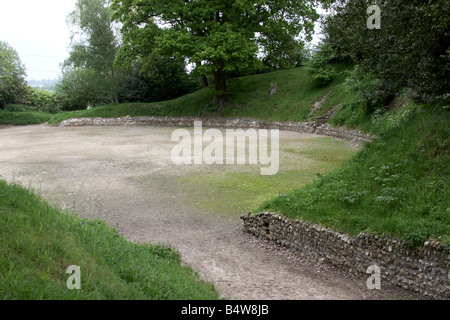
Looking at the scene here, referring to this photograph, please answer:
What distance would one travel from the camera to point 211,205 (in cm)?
1038

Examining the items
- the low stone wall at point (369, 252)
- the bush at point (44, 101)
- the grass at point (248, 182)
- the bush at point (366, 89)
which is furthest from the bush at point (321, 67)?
the bush at point (44, 101)

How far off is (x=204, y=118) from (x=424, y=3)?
2530 centimetres

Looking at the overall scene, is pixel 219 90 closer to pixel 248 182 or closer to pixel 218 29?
pixel 218 29

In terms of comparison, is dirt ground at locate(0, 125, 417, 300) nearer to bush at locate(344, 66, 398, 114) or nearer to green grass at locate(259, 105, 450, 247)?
green grass at locate(259, 105, 450, 247)

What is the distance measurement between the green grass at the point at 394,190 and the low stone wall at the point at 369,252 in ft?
0.60

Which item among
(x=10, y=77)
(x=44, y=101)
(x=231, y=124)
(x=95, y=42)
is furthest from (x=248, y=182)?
(x=44, y=101)

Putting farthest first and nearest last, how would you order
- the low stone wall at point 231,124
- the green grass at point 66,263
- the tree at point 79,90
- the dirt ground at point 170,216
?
the tree at point 79,90 < the low stone wall at point 231,124 < the dirt ground at point 170,216 < the green grass at point 66,263

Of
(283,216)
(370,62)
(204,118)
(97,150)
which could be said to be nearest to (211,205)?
(283,216)

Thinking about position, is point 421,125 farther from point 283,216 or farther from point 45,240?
point 45,240

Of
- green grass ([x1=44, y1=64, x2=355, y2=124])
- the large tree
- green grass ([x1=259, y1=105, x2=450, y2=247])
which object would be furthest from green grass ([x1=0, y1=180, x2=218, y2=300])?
the large tree

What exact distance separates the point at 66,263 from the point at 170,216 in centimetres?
561

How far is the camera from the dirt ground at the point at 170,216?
595 centimetres

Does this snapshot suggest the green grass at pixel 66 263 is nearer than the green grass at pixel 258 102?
Yes

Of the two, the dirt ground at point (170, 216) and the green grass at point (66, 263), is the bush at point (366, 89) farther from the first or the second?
the green grass at point (66, 263)
